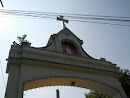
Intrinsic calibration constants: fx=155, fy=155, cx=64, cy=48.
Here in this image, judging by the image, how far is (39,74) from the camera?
9.18 m

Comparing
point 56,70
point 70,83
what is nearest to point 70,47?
point 70,83

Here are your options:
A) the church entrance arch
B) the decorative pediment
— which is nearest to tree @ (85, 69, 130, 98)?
the church entrance arch

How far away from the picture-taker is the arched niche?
12.3 metres

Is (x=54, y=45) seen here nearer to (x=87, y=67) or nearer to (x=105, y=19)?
(x=87, y=67)

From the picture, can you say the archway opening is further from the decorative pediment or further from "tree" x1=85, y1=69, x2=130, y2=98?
"tree" x1=85, y1=69, x2=130, y2=98

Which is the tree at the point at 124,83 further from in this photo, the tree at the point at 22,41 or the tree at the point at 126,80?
the tree at the point at 22,41

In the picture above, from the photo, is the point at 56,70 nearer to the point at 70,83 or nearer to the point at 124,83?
the point at 70,83

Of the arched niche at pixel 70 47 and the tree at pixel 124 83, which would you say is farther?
the tree at pixel 124 83

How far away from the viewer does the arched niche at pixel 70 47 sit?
486 inches

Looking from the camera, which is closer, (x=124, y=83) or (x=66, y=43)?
(x=66, y=43)

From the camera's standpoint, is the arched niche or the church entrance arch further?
the arched niche

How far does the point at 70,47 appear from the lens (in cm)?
1282

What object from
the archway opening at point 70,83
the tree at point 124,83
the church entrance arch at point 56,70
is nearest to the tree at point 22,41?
the church entrance arch at point 56,70

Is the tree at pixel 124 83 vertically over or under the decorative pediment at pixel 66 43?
under
